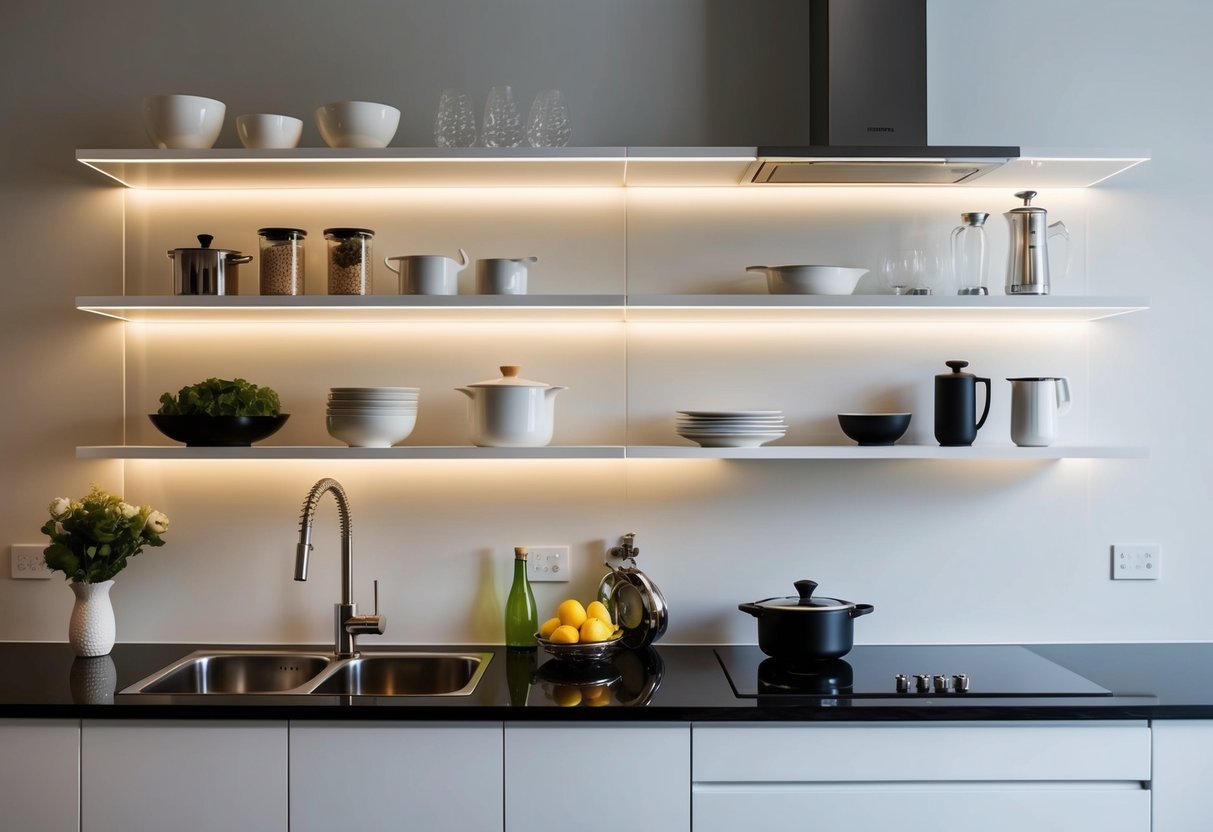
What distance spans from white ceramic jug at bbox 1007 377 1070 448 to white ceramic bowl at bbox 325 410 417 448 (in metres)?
1.51

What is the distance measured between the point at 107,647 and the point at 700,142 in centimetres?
199

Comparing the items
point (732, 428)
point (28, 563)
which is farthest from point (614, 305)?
point (28, 563)

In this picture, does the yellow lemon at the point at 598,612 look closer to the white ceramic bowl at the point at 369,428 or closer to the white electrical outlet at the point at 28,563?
the white ceramic bowl at the point at 369,428

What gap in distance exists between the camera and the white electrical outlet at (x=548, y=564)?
98.5 inches

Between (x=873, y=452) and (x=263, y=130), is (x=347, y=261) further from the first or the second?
(x=873, y=452)

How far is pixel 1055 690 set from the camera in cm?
201

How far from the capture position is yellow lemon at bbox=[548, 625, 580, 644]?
2.16m

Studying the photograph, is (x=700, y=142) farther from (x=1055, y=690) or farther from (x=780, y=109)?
(x=1055, y=690)

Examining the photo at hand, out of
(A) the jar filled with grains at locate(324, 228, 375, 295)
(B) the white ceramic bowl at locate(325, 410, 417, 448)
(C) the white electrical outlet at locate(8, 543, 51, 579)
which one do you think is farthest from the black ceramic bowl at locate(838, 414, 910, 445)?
(C) the white electrical outlet at locate(8, 543, 51, 579)

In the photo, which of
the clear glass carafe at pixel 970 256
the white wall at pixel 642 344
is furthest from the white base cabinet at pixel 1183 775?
the clear glass carafe at pixel 970 256

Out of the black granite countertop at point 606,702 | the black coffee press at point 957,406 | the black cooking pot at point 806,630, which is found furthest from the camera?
the black coffee press at point 957,406

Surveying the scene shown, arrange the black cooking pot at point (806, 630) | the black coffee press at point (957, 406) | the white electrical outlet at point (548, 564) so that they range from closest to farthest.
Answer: the black cooking pot at point (806, 630) → the black coffee press at point (957, 406) → the white electrical outlet at point (548, 564)

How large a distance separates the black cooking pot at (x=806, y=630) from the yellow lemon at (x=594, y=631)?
345 millimetres

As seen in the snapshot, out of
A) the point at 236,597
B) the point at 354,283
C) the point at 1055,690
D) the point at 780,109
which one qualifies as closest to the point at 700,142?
the point at 780,109
